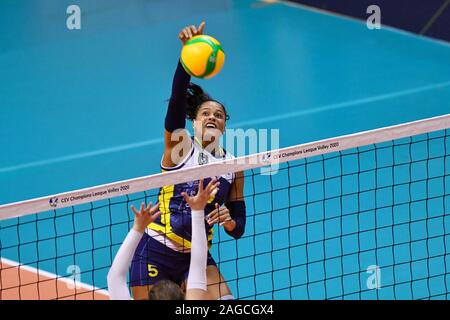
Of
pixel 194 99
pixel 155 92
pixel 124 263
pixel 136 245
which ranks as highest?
pixel 155 92

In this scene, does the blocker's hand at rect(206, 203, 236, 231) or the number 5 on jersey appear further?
the number 5 on jersey

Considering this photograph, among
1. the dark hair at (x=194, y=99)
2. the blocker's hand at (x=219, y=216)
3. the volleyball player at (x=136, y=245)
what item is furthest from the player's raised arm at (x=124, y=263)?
the dark hair at (x=194, y=99)

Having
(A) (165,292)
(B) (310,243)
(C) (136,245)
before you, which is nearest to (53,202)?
(C) (136,245)

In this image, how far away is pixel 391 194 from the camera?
406 inches

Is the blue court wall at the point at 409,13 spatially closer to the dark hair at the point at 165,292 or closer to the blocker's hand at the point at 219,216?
the blocker's hand at the point at 219,216

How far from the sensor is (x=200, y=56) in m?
7.32

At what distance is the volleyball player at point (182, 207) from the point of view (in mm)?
7297

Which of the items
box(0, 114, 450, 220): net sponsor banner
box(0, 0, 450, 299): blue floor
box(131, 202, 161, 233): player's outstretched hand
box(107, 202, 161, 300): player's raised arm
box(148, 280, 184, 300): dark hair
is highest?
box(0, 0, 450, 299): blue floor

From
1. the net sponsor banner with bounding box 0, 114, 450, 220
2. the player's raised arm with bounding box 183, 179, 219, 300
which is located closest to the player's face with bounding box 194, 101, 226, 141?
the net sponsor banner with bounding box 0, 114, 450, 220

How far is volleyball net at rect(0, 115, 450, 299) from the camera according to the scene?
877cm

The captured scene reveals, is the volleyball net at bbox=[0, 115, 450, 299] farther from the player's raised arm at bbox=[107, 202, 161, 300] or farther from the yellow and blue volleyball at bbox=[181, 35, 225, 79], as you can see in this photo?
the player's raised arm at bbox=[107, 202, 161, 300]

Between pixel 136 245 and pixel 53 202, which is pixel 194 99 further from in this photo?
pixel 136 245

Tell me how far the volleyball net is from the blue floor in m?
0.03

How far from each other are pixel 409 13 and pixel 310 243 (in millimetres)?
5437
